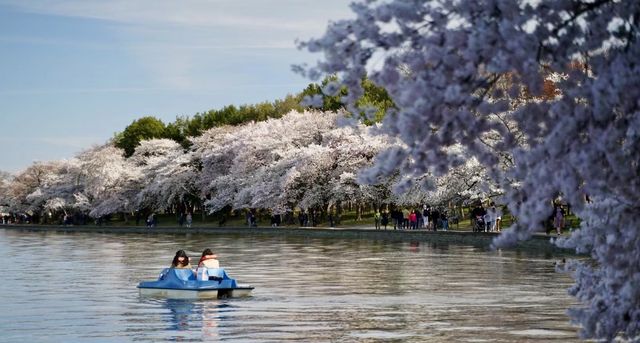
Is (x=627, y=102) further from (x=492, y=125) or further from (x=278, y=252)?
(x=278, y=252)

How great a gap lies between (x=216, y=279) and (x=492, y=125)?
2204 centimetres

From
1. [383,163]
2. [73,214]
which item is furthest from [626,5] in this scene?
[73,214]

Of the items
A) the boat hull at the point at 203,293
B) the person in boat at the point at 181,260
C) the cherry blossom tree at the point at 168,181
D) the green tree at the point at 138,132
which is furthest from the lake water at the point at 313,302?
the green tree at the point at 138,132

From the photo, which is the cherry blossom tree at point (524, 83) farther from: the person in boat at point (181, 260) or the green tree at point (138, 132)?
the green tree at point (138, 132)

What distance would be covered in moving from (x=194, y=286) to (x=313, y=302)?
406 centimetres

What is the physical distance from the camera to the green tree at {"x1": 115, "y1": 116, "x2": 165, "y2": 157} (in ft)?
510

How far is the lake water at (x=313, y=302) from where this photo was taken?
24.2 m

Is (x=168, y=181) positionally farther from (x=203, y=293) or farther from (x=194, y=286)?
(x=203, y=293)

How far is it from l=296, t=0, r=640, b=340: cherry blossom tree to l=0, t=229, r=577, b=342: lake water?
1187 centimetres

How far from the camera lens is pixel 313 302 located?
3070cm

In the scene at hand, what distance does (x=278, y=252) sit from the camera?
5847 centimetres

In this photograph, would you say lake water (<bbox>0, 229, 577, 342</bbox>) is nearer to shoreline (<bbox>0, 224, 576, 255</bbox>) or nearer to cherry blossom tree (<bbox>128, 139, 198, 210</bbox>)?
shoreline (<bbox>0, 224, 576, 255</bbox>)

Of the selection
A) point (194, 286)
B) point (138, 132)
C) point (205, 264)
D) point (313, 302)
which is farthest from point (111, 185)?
point (313, 302)

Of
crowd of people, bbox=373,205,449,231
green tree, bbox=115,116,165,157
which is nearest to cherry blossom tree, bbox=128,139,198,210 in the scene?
green tree, bbox=115,116,165,157
